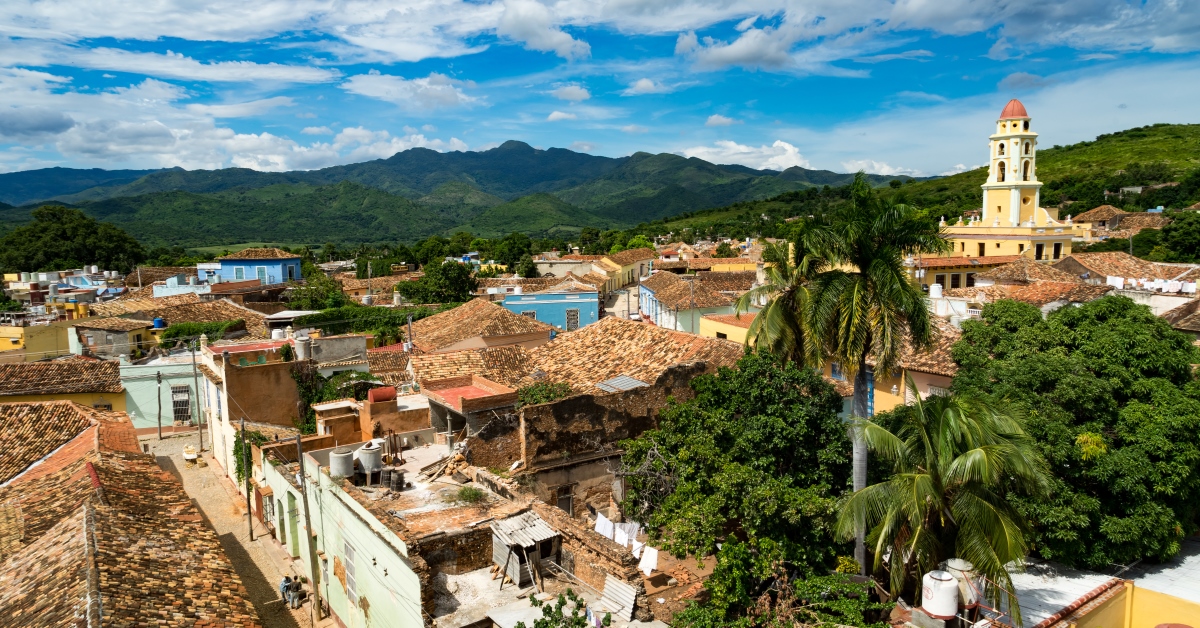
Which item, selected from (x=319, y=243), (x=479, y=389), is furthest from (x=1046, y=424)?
(x=319, y=243)

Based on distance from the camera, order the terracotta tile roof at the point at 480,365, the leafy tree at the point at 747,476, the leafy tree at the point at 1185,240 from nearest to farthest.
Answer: the leafy tree at the point at 747,476, the terracotta tile roof at the point at 480,365, the leafy tree at the point at 1185,240

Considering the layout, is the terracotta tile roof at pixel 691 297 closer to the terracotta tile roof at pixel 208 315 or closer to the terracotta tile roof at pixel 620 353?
the terracotta tile roof at pixel 620 353

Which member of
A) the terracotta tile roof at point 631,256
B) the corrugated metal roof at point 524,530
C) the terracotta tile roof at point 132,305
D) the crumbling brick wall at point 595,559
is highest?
the terracotta tile roof at point 631,256

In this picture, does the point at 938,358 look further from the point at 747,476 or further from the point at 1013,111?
the point at 1013,111

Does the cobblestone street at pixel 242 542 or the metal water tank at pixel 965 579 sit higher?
the metal water tank at pixel 965 579

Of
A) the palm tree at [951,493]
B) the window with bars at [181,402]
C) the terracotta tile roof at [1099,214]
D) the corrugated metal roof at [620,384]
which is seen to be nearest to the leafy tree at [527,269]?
the window with bars at [181,402]

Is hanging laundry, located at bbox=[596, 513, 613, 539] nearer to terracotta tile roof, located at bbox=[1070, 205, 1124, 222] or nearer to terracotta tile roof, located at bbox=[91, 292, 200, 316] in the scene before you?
terracotta tile roof, located at bbox=[91, 292, 200, 316]

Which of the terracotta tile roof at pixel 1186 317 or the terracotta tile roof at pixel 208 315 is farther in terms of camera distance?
the terracotta tile roof at pixel 208 315
